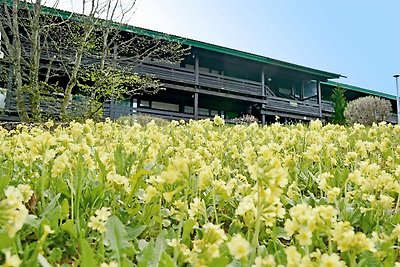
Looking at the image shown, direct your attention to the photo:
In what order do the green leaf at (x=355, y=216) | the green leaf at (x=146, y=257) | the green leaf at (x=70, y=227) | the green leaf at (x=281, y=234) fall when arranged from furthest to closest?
the green leaf at (x=355, y=216)
the green leaf at (x=281, y=234)
the green leaf at (x=70, y=227)
the green leaf at (x=146, y=257)

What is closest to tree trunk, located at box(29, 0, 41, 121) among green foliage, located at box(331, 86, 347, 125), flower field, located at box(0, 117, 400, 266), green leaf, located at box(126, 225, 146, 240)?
flower field, located at box(0, 117, 400, 266)

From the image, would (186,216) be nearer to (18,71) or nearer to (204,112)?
(18,71)

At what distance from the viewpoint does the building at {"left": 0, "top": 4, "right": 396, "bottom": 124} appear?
1850 centimetres

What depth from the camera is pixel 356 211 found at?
163 cm

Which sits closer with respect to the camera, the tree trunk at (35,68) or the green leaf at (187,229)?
the green leaf at (187,229)

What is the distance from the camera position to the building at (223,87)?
18.5 m

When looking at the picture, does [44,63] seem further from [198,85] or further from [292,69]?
[292,69]

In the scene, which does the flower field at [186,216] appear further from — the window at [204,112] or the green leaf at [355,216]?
the window at [204,112]

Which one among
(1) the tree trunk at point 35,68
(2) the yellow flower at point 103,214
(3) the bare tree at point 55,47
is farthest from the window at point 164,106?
(2) the yellow flower at point 103,214

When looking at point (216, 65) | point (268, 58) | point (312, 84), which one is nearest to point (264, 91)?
point (268, 58)

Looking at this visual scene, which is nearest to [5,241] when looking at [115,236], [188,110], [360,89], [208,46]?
[115,236]

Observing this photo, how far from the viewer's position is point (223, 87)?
66.9 ft

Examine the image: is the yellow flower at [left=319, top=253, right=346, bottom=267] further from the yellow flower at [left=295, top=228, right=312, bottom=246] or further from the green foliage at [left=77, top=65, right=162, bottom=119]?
the green foliage at [left=77, top=65, right=162, bottom=119]

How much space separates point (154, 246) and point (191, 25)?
2135 centimetres
